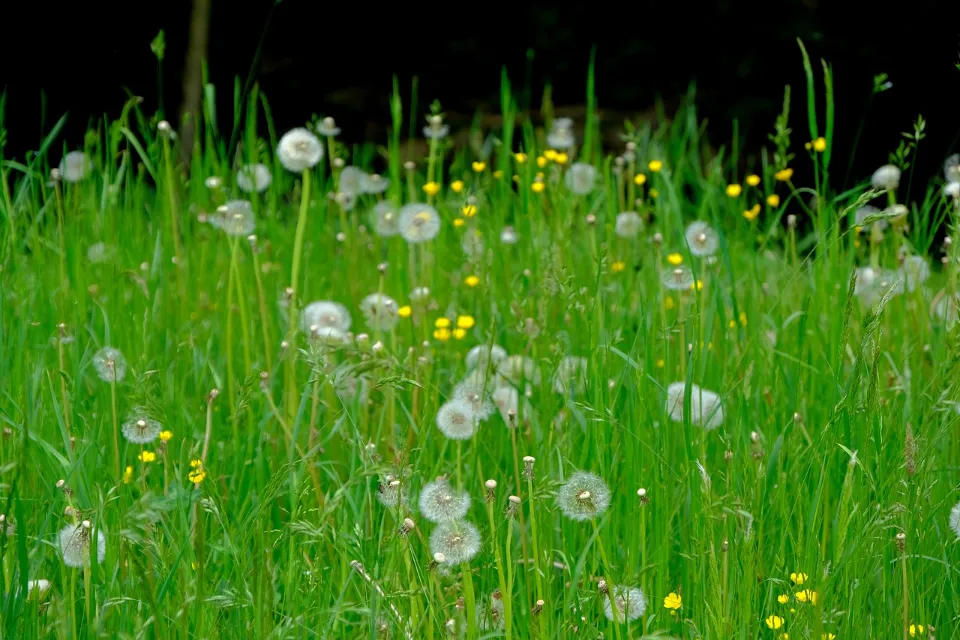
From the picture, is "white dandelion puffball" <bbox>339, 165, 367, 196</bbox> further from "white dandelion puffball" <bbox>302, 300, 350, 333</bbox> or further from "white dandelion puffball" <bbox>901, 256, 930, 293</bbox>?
"white dandelion puffball" <bbox>901, 256, 930, 293</bbox>

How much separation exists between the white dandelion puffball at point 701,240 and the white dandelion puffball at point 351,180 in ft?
4.37

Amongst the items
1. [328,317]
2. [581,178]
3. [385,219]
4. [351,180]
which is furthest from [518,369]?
[351,180]

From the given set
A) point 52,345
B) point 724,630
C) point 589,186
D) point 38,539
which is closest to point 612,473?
point 724,630

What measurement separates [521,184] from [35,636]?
1.85m

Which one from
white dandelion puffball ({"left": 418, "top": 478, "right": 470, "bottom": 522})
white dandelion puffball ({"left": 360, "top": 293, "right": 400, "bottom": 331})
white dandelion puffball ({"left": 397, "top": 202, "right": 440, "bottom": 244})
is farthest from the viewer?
white dandelion puffball ({"left": 397, "top": 202, "right": 440, "bottom": 244})

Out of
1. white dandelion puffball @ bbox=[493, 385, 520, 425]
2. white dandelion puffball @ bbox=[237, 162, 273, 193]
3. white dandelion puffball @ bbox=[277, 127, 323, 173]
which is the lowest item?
white dandelion puffball @ bbox=[493, 385, 520, 425]

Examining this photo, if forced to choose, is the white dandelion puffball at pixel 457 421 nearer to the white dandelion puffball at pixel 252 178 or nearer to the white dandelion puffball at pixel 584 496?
the white dandelion puffball at pixel 584 496

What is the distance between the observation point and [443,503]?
4.69 ft

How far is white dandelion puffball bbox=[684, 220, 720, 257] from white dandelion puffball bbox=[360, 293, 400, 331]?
0.66 m

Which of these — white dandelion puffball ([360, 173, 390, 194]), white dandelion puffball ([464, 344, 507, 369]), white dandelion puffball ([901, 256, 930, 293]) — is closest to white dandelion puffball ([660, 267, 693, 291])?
white dandelion puffball ([464, 344, 507, 369])

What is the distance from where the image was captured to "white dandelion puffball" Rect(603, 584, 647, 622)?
4.42ft

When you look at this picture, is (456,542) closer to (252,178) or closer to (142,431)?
(142,431)

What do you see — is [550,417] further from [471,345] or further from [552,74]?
[552,74]

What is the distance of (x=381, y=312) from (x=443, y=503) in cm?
86
